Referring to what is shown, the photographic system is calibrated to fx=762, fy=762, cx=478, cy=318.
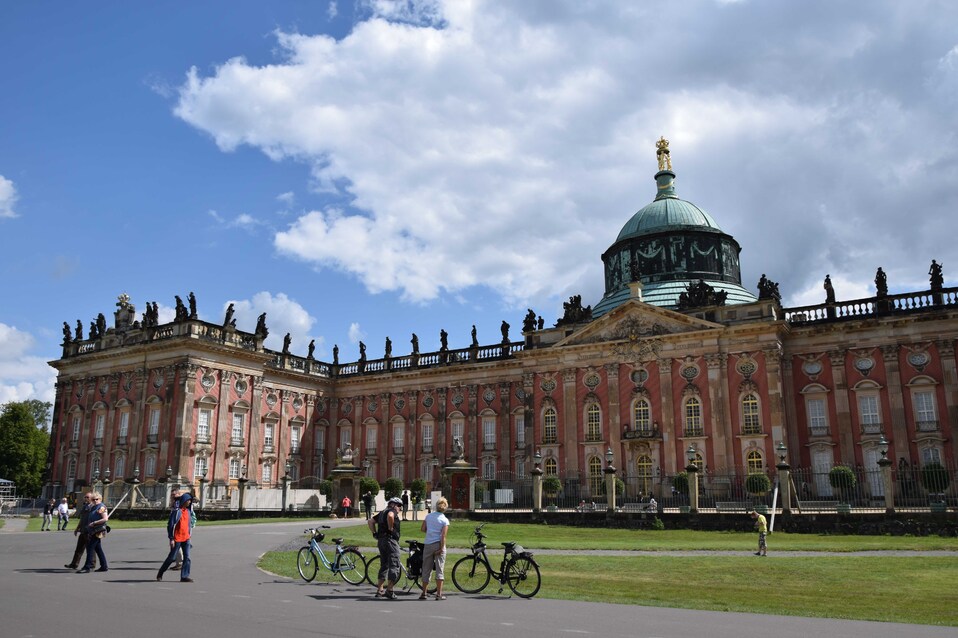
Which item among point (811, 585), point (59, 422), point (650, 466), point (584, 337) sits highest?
point (584, 337)

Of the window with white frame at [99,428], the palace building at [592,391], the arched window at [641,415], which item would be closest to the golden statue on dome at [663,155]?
the palace building at [592,391]

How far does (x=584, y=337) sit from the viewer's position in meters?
55.3

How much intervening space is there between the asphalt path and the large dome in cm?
4371

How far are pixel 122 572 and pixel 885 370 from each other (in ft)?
147

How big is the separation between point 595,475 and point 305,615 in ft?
137

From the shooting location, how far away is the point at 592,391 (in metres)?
54.4

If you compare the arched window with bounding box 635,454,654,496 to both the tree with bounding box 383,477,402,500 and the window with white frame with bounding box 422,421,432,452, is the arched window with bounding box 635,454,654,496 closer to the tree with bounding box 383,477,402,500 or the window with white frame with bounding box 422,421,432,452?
the tree with bounding box 383,477,402,500

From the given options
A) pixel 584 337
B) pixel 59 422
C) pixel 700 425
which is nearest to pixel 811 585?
pixel 700 425

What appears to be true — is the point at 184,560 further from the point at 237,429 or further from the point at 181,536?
the point at 237,429

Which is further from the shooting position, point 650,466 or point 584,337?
point 584,337

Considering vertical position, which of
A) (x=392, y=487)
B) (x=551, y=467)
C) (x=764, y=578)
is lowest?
(x=764, y=578)

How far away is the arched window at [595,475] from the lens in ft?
165

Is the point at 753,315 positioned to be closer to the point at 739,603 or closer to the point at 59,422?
the point at 739,603

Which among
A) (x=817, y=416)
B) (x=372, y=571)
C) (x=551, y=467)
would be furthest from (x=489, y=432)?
(x=372, y=571)
